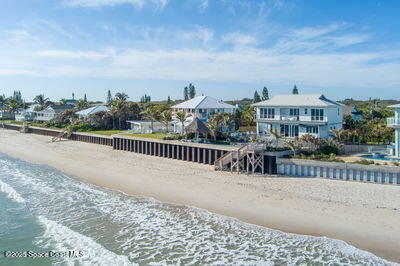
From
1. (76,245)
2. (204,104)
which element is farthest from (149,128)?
(76,245)

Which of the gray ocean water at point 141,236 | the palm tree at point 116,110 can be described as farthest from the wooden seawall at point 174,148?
the gray ocean water at point 141,236

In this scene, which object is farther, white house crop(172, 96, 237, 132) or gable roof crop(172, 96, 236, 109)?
gable roof crop(172, 96, 236, 109)

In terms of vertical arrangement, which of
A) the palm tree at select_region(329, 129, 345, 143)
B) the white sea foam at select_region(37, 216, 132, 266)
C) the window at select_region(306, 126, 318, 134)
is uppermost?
the window at select_region(306, 126, 318, 134)

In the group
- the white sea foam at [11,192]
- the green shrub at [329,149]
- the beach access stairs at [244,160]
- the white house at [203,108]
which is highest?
the white house at [203,108]

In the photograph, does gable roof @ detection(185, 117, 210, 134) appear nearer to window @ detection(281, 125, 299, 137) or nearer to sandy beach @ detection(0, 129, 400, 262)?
sandy beach @ detection(0, 129, 400, 262)

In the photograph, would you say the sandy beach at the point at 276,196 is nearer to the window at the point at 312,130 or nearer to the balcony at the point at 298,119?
the balcony at the point at 298,119

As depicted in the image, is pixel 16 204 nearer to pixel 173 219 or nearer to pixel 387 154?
pixel 173 219

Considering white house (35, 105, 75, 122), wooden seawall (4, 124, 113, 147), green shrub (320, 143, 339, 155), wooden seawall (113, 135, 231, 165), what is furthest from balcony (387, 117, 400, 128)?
white house (35, 105, 75, 122)
